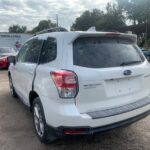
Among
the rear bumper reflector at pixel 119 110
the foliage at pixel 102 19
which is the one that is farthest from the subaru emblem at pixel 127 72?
the foliage at pixel 102 19

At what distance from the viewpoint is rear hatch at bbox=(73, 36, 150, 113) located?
3037 mm

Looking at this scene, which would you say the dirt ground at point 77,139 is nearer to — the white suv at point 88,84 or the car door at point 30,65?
the white suv at point 88,84

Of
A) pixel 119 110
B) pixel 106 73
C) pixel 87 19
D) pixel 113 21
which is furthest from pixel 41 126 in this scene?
pixel 87 19

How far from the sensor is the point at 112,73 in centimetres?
316

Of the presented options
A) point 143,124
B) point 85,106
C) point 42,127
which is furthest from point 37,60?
point 143,124

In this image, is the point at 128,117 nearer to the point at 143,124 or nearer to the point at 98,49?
the point at 98,49

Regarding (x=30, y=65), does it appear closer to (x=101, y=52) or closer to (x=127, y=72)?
(x=101, y=52)

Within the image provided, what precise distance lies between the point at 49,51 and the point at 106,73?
101cm

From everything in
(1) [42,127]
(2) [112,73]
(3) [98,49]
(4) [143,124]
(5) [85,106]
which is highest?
(3) [98,49]

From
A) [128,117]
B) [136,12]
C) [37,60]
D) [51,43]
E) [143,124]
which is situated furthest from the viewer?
[136,12]

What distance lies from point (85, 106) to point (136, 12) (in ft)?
160

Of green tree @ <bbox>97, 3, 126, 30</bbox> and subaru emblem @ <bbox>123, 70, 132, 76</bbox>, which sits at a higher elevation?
green tree @ <bbox>97, 3, 126, 30</bbox>

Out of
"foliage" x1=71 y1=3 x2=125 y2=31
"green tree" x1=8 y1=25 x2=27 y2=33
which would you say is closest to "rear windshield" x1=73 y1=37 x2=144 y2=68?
"foliage" x1=71 y1=3 x2=125 y2=31

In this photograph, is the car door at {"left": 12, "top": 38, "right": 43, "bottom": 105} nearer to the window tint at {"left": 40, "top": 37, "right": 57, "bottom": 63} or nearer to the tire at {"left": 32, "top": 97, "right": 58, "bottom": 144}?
the window tint at {"left": 40, "top": 37, "right": 57, "bottom": 63}
